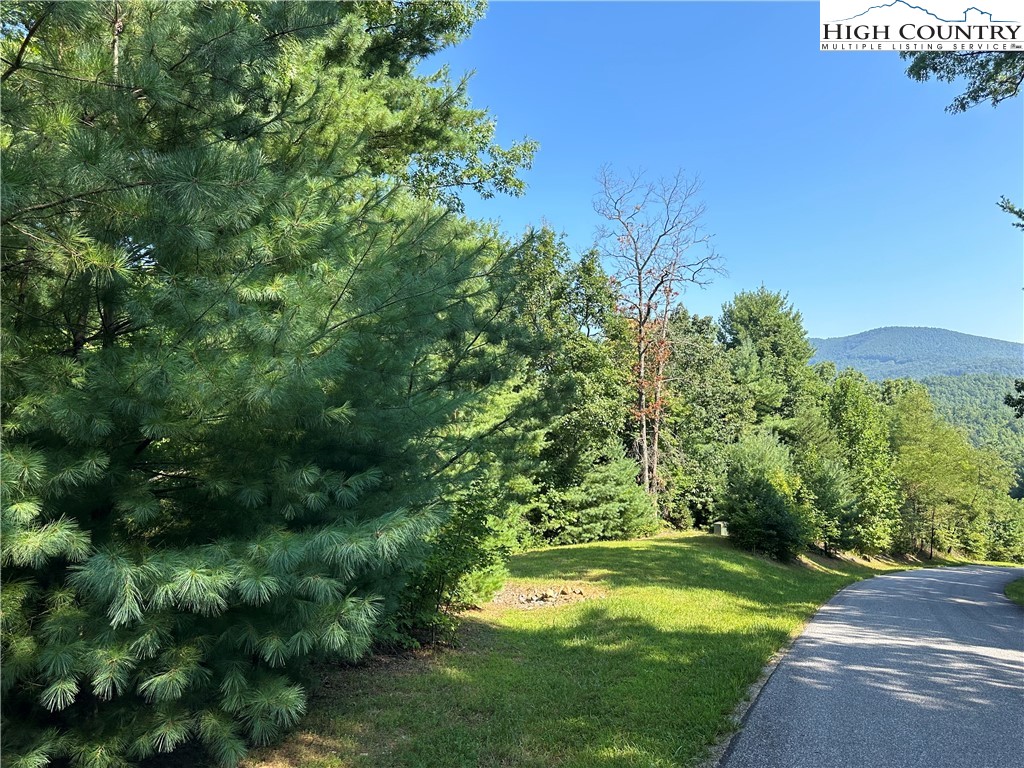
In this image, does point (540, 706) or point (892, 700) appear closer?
point (540, 706)

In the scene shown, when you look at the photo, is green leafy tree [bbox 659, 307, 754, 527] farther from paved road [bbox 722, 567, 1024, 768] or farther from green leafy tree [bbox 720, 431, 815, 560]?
paved road [bbox 722, 567, 1024, 768]

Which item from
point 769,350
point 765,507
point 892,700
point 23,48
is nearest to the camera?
point 23,48

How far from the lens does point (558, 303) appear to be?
21.6m

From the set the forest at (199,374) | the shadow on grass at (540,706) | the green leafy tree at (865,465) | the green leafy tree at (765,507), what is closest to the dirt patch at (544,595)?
the shadow on grass at (540,706)

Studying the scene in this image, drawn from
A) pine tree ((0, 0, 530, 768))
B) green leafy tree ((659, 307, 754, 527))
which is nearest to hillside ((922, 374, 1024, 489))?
green leafy tree ((659, 307, 754, 527))

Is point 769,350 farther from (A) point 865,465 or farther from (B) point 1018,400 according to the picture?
(B) point 1018,400

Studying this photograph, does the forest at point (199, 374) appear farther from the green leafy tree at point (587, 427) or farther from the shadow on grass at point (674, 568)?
the green leafy tree at point (587, 427)

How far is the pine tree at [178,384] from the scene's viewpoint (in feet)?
7.97

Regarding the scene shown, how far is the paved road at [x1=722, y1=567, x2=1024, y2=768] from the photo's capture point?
140 inches

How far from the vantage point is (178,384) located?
249 cm

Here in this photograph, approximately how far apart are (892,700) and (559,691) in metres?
2.68

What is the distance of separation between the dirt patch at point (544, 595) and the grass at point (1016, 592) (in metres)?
8.32

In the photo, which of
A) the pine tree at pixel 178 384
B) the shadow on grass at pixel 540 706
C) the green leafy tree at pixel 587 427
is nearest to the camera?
the pine tree at pixel 178 384

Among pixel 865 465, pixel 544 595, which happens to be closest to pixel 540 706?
pixel 544 595
